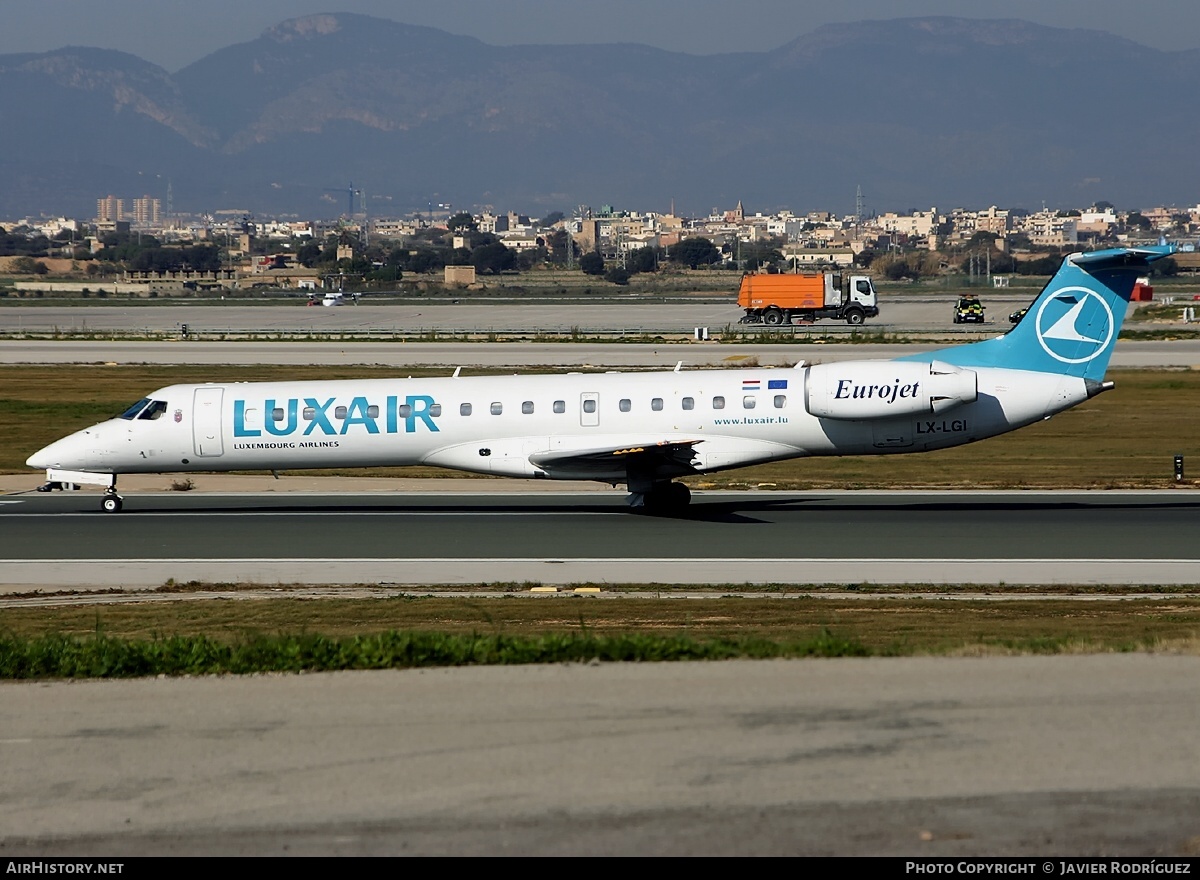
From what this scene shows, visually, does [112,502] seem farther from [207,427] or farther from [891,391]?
[891,391]

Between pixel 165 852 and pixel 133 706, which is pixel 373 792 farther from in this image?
pixel 133 706

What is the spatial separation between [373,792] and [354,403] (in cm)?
1900

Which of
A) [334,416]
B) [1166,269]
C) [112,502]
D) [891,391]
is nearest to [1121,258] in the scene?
[891,391]

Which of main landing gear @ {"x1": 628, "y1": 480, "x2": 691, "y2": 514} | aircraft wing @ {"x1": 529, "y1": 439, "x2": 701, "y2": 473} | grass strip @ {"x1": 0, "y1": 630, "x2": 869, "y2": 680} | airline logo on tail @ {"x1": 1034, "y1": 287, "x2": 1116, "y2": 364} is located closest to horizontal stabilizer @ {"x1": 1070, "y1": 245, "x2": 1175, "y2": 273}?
airline logo on tail @ {"x1": 1034, "y1": 287, "x2": 1116, "y2": 364}

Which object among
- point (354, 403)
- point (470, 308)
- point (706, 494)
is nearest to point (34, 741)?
point (354, 403)

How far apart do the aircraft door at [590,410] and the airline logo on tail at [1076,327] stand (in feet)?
29.7

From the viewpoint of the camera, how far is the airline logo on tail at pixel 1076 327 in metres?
28.5

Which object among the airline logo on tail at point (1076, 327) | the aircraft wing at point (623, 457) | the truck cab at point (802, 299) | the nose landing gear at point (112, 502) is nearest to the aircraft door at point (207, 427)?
the nose landing gear at point (112, 502)

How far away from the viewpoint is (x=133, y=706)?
1389 centimetres

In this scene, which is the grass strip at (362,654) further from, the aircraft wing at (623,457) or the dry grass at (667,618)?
the aircraft wing at (623,457)

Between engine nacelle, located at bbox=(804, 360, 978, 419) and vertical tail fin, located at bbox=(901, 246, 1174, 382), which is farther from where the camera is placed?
vertical tail fin, located at bbox=(901, 246, 1174, 382)

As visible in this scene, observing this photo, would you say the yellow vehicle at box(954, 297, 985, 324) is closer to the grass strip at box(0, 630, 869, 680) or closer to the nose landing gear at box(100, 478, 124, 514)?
the nose landing gear at box(100, 478, 124, 514)

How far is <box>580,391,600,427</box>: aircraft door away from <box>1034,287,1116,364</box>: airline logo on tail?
356 inches

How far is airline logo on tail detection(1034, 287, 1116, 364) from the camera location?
28516mm
